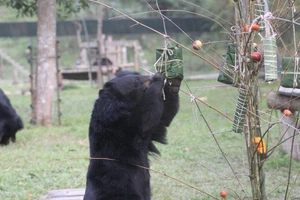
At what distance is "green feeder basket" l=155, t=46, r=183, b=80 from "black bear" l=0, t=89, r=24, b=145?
5.97 m

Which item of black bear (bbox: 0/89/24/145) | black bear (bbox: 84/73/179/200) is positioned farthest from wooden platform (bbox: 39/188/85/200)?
black bear (bbox: 0/89/24/145)

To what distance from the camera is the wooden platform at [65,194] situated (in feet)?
17.9

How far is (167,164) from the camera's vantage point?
7500 millimetres

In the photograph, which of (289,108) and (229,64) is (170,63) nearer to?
(229,64)

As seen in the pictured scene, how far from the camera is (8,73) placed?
30641 mm

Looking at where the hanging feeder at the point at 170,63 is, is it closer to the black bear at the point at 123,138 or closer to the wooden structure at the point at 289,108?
the black bear at the point at 123,138

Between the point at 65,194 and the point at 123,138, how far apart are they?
1.62m

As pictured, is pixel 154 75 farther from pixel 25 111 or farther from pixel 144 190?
pixel 25 111

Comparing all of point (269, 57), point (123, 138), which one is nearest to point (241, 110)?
point (269, 57)

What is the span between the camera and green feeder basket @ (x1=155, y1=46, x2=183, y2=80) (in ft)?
12.8

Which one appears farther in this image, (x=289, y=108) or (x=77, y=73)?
(x=77, y=73)

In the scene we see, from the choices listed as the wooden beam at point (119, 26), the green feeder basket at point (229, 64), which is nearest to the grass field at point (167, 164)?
the green feeder basket at point (229, 64)

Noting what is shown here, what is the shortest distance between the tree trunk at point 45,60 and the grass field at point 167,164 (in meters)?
0.38

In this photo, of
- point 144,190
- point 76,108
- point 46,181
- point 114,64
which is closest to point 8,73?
point 114,64
